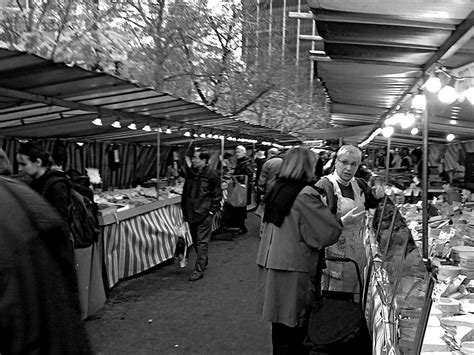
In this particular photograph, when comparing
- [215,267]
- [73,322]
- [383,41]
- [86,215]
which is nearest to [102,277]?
[86,215]

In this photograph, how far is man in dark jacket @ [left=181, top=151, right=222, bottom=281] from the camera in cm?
754

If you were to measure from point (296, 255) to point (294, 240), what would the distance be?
111mm

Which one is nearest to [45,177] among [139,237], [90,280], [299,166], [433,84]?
[90,280]

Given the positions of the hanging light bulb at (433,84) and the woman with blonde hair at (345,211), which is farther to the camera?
the woman with blonde hair at (345,211)

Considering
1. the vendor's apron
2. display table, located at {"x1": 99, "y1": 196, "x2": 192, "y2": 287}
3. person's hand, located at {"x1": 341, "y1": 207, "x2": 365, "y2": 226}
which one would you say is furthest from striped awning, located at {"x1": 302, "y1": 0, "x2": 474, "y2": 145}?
display table, located at {"x1": 99, "y1": 196, "x2": 192, "y2": 287}

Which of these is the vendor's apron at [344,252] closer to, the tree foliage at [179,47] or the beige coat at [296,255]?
the beige coat at [296,255]

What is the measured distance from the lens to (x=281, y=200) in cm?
388

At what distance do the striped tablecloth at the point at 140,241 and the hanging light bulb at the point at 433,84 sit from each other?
4208mm

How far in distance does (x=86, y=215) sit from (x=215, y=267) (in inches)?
141

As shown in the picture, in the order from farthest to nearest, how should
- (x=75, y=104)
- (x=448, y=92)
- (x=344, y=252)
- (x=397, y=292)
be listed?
(x=75, y=104)
(x=344, y=252)
(x=448, y=92)
(x=397, y=292)

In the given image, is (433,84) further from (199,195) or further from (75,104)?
(199,195)

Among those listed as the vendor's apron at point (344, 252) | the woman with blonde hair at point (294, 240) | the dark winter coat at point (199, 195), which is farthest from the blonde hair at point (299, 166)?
the dark winter coat at point (199, 195)

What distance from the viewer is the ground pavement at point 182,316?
16.2ft

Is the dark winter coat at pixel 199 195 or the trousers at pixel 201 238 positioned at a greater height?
the dark winter coat at pixel 199 195
